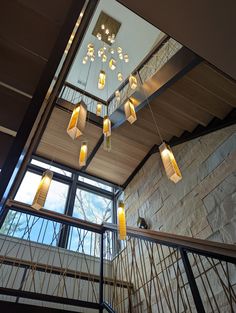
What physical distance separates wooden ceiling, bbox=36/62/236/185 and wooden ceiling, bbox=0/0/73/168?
293 cm

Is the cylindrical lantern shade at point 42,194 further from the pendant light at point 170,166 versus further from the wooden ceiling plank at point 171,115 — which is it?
the wooden ceiling plank at point 171,115

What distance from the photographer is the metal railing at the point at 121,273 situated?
2.09 m

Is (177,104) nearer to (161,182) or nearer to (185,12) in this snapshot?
(161,182)

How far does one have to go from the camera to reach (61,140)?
5.88 meters

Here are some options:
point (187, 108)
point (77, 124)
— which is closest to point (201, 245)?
point (77, 124)

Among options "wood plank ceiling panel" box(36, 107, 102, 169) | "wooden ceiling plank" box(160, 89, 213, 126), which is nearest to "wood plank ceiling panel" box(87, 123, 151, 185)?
"wood plank ceiling panel" box(36, 107, 102, 169)

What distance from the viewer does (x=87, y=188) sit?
6.54m

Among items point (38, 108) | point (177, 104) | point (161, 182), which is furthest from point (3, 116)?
point (161, 182)

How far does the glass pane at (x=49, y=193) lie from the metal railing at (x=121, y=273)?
62 centimetres

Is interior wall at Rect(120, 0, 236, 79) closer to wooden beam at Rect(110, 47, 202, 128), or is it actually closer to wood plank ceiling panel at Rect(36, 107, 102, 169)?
wooden beam at Rect(110, 47, 202, 128)

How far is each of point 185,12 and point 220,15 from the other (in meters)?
0.19

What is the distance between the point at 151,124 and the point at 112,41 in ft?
8.02

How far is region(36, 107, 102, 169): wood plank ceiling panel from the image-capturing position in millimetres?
5418

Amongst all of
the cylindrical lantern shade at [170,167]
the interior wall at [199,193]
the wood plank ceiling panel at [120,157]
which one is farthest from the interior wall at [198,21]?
the wood plank ceiling panel at [120,157]
